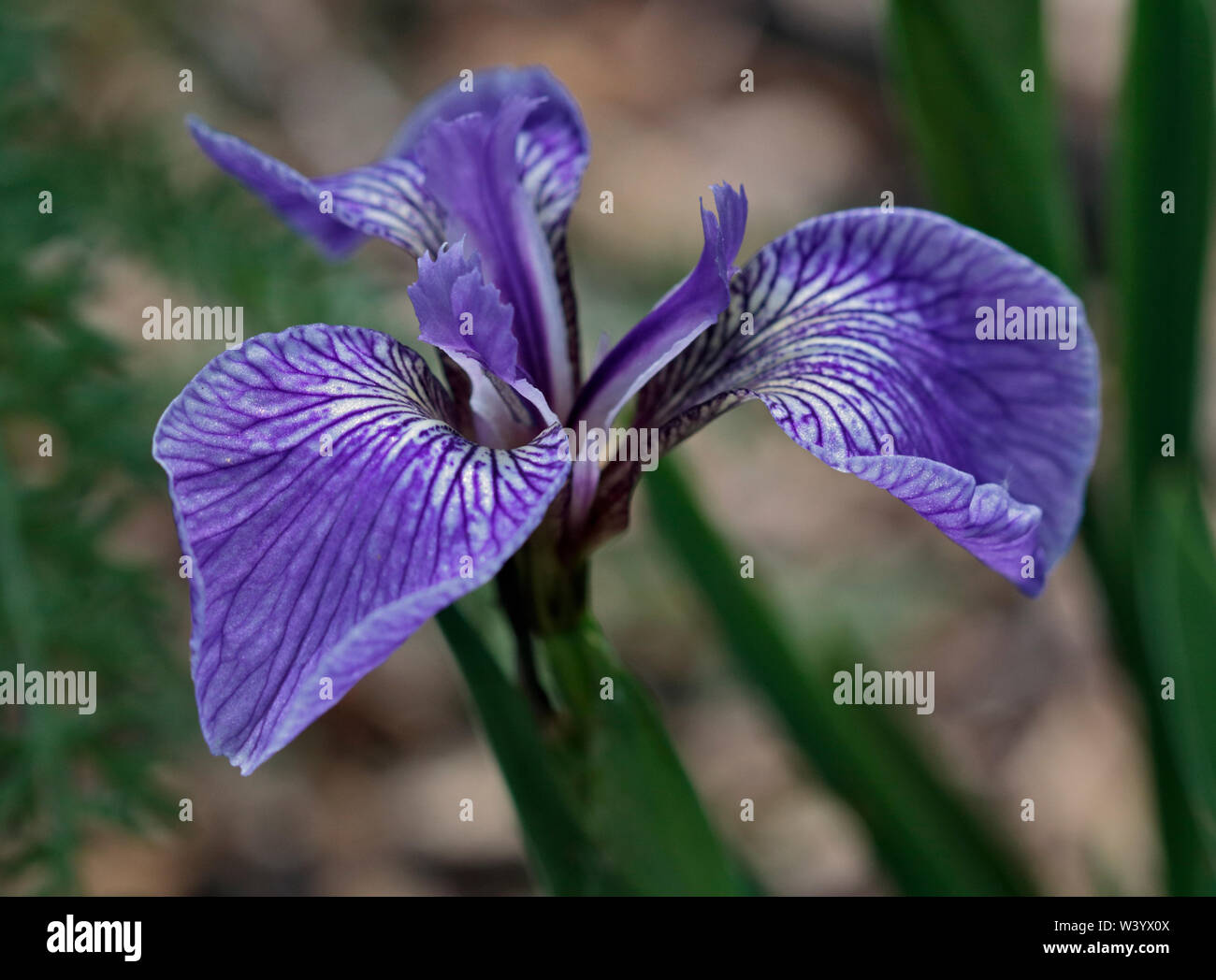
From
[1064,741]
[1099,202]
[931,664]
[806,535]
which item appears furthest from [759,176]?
[1064,741]

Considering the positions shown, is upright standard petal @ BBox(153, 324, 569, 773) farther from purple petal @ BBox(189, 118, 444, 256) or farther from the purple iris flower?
purple petal @ BBox(189, 118, 444, 256)

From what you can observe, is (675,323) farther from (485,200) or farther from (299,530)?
(299,530)

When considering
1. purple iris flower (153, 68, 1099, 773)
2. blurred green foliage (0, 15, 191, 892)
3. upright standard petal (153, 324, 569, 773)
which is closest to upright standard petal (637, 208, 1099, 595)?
purple iris flower (153, 68, 1099, 773)

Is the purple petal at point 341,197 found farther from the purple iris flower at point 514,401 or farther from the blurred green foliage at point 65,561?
the blurred green foliage at point 65,561

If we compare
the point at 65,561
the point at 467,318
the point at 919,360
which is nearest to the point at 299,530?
the point at 467,318

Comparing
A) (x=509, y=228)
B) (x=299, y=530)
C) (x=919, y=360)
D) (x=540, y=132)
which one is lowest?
(x=299, y=530)

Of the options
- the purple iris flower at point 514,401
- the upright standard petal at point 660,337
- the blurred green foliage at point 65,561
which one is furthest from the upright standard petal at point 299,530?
the blurred green foliage at point 65,561
